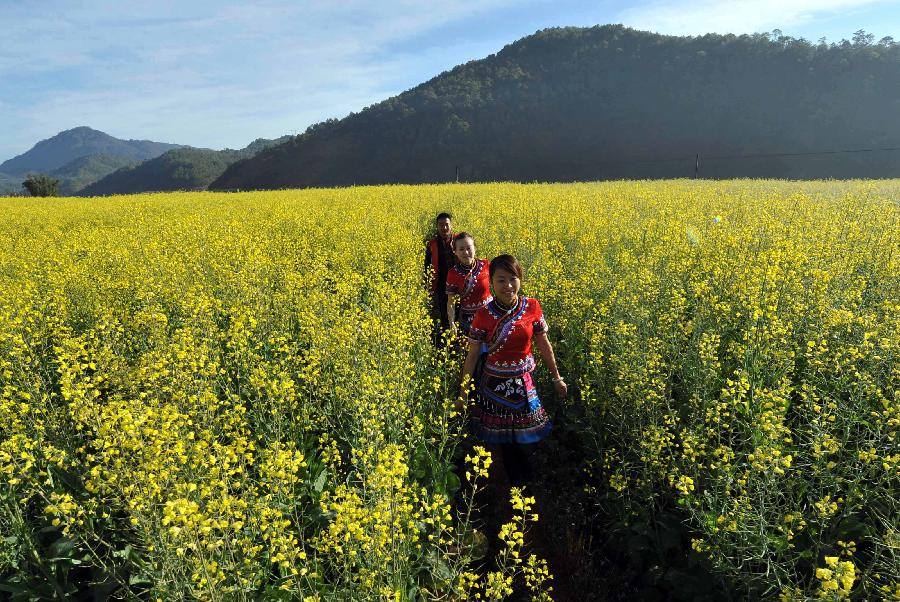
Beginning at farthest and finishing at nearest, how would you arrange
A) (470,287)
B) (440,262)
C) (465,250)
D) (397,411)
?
(440,262), (470,287), (465,250), (397,411)

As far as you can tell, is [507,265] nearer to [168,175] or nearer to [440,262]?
[440,262]

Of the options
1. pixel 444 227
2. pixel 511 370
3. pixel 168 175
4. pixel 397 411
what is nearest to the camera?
pixel 397 411

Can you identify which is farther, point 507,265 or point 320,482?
point 507,265

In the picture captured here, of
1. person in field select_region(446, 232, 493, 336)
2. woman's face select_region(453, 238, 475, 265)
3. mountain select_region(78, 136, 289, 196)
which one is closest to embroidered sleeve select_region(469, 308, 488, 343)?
person in field select_region(446, 232, 493, 336)

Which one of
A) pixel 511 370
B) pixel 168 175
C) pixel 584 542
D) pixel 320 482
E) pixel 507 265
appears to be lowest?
pixel 584 542

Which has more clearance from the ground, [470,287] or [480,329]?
[470,287]

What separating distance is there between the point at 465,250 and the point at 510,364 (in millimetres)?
1673

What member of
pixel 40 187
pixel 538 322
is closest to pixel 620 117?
pixel 40 187

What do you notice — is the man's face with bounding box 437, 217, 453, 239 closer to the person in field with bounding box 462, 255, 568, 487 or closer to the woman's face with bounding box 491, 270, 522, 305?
the person in field with bounding box 462, 255, 568, 487

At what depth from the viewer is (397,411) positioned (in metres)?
2.94

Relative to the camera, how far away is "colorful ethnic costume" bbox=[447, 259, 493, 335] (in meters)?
5.11

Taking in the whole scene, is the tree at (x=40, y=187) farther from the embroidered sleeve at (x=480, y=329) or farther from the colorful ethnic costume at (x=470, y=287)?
the embroidered sleeve at (x=480, y=329)

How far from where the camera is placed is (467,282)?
516 centimetres

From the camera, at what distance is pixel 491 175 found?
75.2 meters
